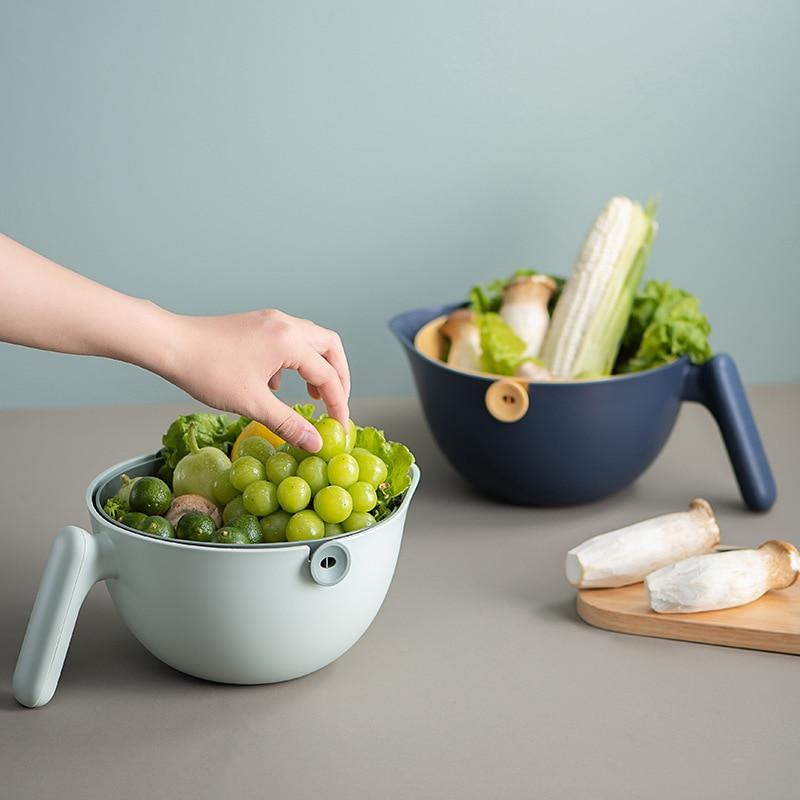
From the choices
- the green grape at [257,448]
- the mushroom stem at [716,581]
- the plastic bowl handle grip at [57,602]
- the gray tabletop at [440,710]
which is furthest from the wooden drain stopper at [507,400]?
the plastic bowl handle grip at [57,602]

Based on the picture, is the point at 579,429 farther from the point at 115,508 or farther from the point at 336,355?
the point at 115,508

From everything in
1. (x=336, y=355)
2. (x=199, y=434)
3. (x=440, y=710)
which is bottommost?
(x=440, y=710)

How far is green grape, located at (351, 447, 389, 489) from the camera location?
828 mm

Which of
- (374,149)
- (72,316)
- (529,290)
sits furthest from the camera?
(374,149)

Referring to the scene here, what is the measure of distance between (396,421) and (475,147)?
389 mm

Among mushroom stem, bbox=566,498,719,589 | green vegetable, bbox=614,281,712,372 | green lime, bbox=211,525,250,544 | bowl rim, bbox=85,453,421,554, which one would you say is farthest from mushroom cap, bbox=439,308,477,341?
green lime, bbox=211,525,250,544

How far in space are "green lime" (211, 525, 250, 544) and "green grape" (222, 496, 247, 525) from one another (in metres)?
0.03

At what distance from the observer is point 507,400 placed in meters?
1.15

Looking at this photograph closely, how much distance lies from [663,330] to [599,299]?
0.34 ft

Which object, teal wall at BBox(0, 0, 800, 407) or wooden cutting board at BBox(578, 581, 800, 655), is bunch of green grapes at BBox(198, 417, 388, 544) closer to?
wooden cutting board at BBox(578, 581, 800, 655)

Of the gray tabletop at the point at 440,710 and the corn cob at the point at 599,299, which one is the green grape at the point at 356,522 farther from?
the corn cob at the point at 599,299

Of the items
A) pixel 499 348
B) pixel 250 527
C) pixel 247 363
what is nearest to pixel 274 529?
pixel 250 527

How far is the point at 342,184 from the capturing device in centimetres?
155

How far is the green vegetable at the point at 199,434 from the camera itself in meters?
0.91
